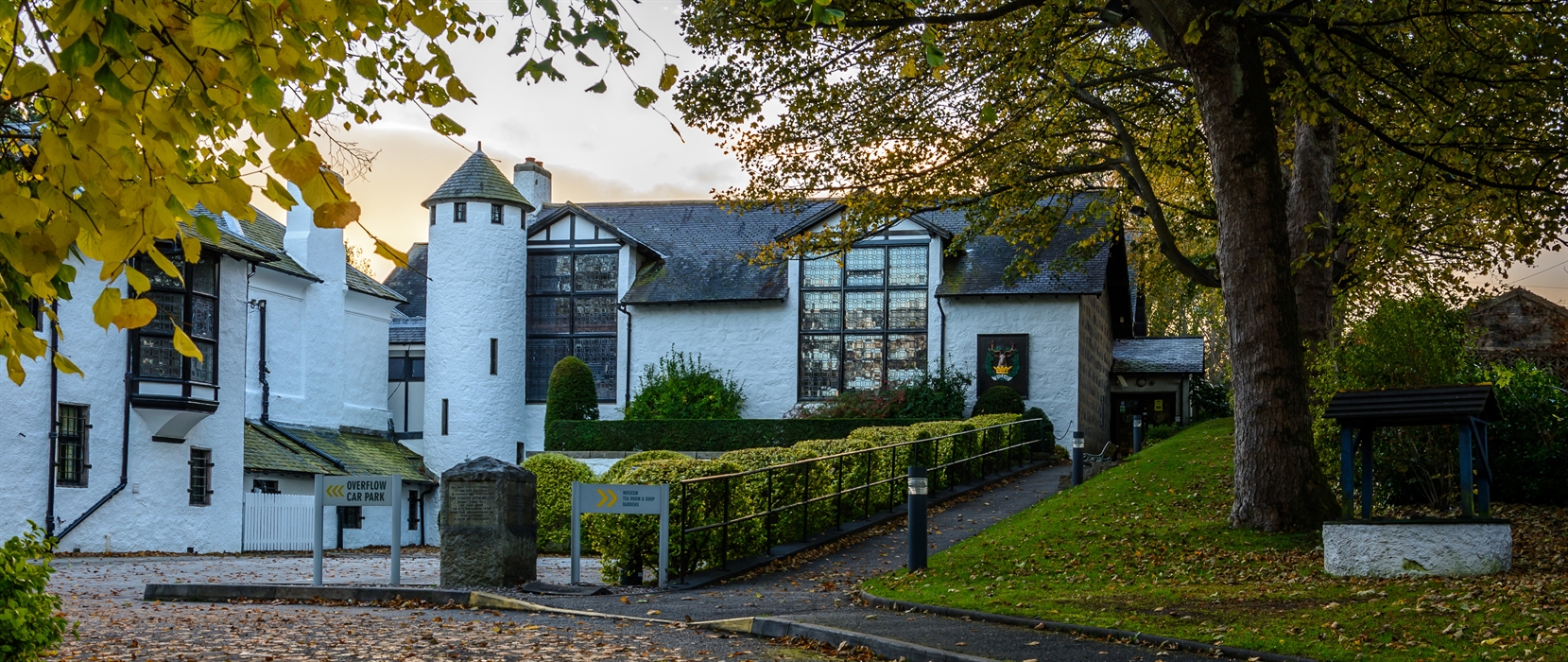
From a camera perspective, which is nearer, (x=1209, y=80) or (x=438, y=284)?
(x=1209, y=80)

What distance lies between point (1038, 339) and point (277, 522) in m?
19.0

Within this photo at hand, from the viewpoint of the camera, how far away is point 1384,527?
11477 mm

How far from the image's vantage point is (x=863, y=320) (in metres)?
36.3

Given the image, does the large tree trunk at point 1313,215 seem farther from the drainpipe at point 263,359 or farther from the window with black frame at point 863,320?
the drainpipe at point 263,359

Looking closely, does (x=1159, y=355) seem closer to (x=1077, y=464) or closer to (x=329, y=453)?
(x=1077, y=464)

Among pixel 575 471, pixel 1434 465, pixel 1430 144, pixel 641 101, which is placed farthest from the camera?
pixel 575 471

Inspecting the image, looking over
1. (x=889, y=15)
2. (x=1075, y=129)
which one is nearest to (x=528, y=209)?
(x=1075, y=129)

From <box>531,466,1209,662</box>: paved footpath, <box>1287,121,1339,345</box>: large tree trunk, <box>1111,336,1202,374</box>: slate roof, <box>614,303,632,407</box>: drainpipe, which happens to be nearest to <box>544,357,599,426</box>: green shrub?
<box>614,303,632,407</box>: drainpipe

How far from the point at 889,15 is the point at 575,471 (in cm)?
1205

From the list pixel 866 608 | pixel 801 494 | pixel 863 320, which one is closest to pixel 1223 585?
pixel 866 608

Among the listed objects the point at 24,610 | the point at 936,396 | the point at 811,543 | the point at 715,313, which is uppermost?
the point at 715,313

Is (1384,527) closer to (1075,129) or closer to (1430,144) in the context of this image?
(1430,144)

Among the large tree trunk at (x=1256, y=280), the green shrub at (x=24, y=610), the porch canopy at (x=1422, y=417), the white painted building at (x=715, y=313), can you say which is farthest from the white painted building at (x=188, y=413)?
the porch canopy at (x=1422, y=417)

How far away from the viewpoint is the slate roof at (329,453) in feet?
96.4
